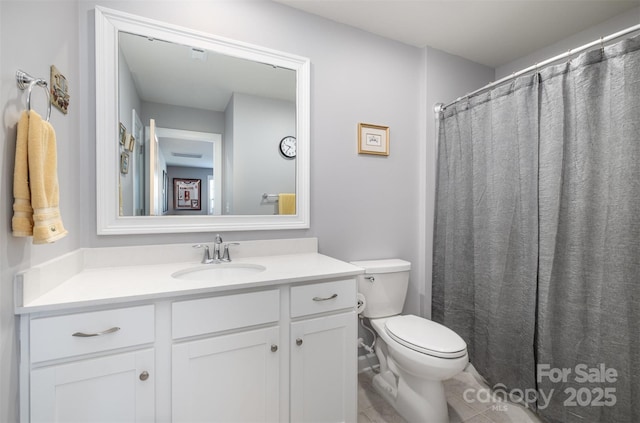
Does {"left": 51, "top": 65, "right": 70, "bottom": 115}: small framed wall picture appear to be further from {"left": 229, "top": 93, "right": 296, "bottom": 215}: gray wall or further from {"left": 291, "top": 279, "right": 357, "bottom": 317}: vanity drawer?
{"left": 291, "top": 279, "right": 357, "bottom": 317}: vanity drawer

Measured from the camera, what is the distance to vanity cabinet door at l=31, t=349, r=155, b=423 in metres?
0.91

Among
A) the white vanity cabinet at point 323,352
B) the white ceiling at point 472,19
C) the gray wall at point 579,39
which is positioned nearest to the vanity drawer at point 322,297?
the white vanity cabinet at point 323,352

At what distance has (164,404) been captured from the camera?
3.48 feet

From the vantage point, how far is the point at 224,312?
1.14 m

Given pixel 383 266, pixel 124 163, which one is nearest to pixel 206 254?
pixel 124 163

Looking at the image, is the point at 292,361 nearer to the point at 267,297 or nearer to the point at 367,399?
the point at 267,297

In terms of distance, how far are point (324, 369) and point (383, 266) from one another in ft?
2.43

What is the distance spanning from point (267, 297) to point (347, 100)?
1.37 m

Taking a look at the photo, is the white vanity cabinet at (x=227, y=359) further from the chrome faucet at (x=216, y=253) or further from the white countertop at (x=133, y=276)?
the chrome faucet at (x=216, y=253)

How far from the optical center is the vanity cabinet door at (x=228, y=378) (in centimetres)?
108

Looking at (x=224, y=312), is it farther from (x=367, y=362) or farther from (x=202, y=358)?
(x=367, y=362)

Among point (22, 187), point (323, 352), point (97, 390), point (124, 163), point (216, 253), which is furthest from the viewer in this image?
point (216, 253)

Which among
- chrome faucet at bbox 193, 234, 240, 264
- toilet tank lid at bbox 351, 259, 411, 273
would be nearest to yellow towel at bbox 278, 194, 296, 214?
chrome faucet at bbox 193, 234, 240, 264

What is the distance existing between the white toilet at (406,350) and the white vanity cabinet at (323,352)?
0.99 ft
